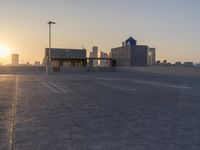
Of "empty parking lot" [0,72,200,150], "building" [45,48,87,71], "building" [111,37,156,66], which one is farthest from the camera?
"building" [111,37,156,66]

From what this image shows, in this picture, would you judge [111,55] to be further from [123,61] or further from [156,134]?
[156,134]

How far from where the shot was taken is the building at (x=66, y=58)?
90.6m

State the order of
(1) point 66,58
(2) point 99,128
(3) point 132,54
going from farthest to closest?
(3) point 132,54, (1) point 66,58, (2) point 99,128

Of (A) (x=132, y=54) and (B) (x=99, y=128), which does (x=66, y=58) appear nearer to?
(A) (x=132, y=54)

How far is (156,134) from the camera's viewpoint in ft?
22.8

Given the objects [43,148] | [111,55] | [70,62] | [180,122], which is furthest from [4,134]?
[111,55]

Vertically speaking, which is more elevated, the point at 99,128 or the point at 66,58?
the point at 66,58

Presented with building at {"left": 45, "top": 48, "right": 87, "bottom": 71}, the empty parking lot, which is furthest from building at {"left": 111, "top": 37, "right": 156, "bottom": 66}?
the empty parking lot

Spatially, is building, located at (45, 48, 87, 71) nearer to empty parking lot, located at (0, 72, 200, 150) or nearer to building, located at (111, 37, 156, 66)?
building, located at (111, 37, 156, 66)

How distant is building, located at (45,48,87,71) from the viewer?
90.6 meters

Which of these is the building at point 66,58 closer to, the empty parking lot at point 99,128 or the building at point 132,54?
the building at point 132,54

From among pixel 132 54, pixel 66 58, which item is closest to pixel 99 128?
pixel 66 58

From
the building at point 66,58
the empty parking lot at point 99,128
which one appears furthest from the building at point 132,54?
the empty parking lot at point 99,128

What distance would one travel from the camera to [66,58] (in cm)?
9075
